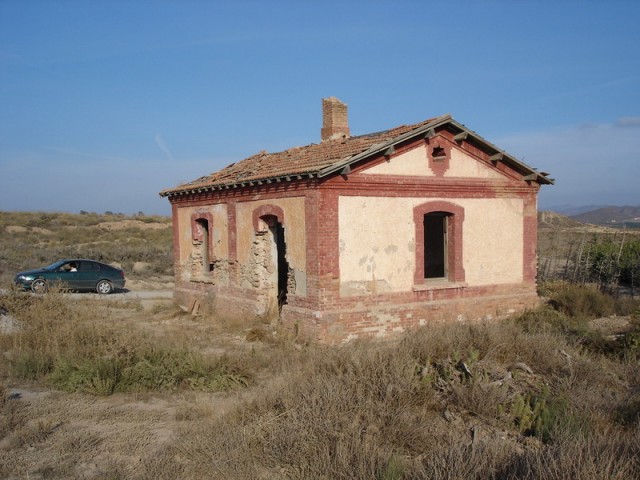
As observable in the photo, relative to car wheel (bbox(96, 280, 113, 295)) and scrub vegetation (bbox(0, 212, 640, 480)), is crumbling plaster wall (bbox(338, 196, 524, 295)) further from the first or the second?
car wheel (bbox(96, 280, 113, 295))

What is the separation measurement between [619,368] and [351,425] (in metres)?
5.27

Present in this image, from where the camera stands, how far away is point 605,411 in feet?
23.3

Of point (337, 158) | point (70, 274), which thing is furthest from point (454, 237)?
point (70, 274)

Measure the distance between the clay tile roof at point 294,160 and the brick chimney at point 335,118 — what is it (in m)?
1.26

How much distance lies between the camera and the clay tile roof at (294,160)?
1328 cm

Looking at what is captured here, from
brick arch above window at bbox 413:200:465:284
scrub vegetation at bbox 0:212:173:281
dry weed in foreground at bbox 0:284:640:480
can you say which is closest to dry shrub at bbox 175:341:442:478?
dry weed in foreground at bbox 0:284:640:480

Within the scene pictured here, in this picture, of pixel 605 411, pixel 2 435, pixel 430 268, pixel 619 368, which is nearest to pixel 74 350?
pixel 2 435

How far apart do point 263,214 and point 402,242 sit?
140 inches

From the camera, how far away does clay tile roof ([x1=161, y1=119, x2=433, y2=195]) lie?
1328 cm

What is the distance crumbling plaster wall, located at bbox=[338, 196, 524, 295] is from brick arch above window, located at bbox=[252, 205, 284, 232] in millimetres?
1814

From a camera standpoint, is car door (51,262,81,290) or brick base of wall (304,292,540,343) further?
car door (51,262,81,290)

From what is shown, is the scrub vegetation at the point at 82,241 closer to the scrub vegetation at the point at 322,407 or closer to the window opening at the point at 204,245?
the window opening at the point at 204,245

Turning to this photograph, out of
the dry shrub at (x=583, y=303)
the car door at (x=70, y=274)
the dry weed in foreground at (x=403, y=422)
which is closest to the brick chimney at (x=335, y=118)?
the dry shrub at (x=583, y=303)

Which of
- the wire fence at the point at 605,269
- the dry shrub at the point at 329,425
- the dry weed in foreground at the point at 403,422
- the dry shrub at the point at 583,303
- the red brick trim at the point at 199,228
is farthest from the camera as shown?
the wire fence at the point at 605,269
